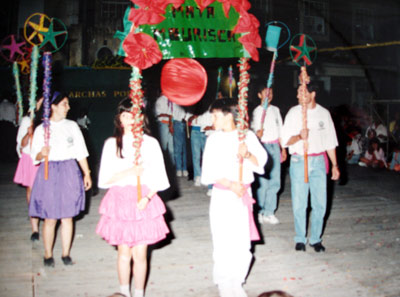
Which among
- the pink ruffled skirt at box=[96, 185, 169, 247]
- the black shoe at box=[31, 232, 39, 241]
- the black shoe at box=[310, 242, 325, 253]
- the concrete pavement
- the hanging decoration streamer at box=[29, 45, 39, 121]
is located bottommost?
the concrete pavement

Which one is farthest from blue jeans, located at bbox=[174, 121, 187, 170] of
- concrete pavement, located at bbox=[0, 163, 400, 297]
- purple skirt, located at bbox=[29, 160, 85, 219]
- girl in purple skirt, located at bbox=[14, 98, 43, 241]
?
purple skirt, located at bbox=[29, 160, 85, 219]

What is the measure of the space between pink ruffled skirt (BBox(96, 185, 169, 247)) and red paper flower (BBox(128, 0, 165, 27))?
1568 mm

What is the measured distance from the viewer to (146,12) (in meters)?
3.89

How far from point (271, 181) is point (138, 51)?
319 cm

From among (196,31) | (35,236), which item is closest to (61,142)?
(35,236)

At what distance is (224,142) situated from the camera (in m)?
3.81

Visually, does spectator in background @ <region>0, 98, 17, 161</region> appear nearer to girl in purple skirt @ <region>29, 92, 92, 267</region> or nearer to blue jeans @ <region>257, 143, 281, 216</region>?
girl in purple skirt @ <region>29, 92, 92, 267</region>

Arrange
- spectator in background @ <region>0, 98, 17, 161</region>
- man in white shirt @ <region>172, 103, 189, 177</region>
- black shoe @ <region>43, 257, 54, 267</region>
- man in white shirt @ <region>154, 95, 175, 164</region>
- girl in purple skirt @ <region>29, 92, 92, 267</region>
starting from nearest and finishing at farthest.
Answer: girl in purple skirt @ <region>29, 92, 92, 267</region> < black shoe @ <region>43, 257, 54, 267</region> < man in white shirt @ <region>154, 95, 175, 164</region> < man in white shirt @ <region>172, 103, 189, 177</region> < spectator in background @ <region>0, 98, 17, 161</region>

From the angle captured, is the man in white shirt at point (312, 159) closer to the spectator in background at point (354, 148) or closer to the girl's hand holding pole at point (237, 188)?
the girl's hand holding pole at point (237, 188)

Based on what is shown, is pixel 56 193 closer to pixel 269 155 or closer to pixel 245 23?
pixel 245 23

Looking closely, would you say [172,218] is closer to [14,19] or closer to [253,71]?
[253,71]

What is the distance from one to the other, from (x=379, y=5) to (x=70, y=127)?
2044 centimetres

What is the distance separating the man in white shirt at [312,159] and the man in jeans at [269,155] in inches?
39.4

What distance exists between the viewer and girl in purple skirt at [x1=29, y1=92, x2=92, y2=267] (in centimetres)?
429
